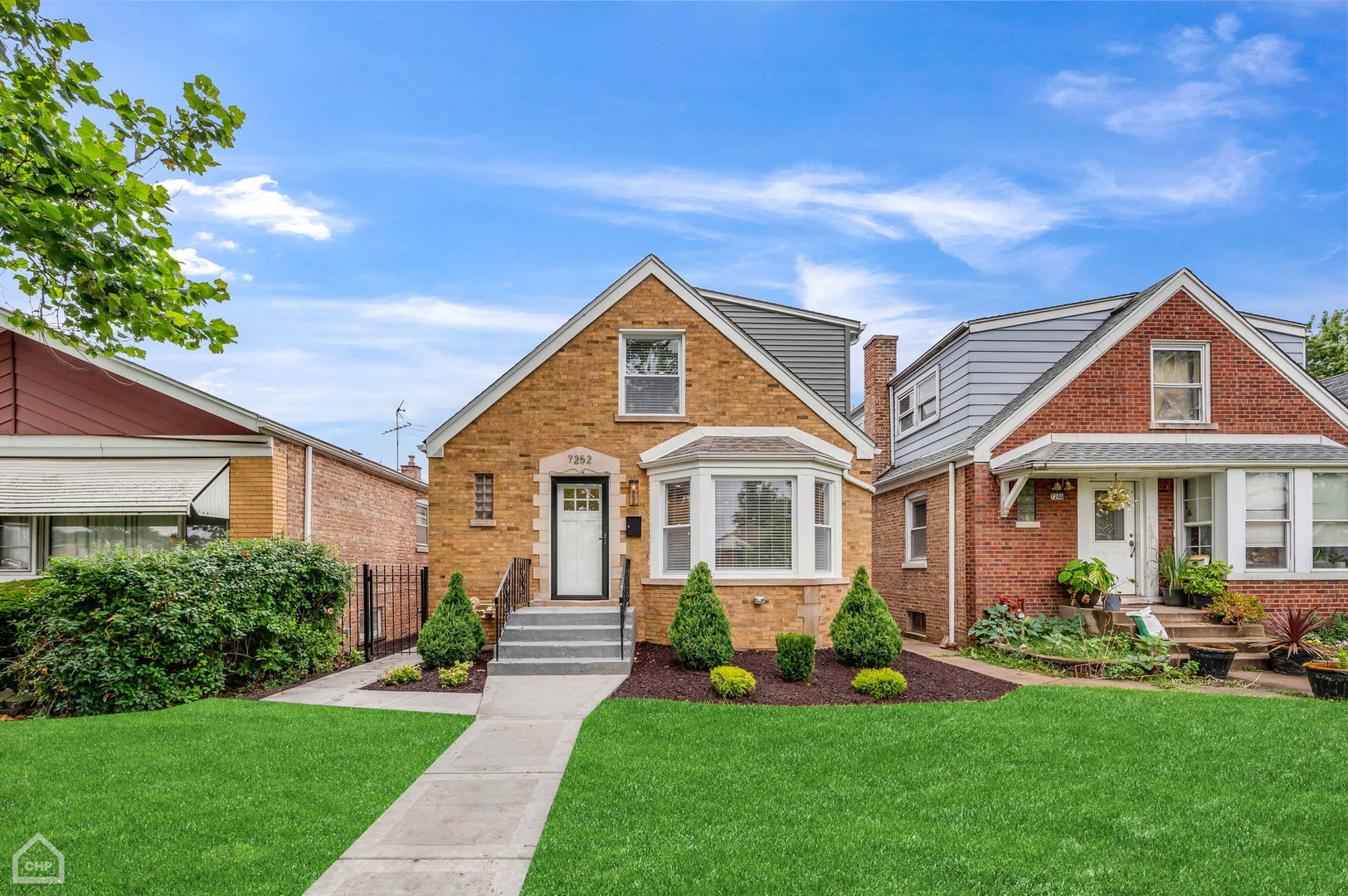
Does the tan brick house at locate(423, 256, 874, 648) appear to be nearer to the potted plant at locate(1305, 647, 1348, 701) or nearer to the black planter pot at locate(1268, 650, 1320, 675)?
the potted plant at locate(1305, 647, 1348, 701)

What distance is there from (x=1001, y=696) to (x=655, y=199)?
34.4 feet

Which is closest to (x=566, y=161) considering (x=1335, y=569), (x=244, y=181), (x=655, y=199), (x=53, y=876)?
(x=655, y=199)

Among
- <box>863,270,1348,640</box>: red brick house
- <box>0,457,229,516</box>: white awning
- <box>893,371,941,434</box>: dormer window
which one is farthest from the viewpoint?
<box>893,371,941,434</box>: dormer window

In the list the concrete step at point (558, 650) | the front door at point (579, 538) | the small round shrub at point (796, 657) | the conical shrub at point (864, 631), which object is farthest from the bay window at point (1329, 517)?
the front door at point (579, 538)

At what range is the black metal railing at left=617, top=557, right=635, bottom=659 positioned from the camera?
11.0m

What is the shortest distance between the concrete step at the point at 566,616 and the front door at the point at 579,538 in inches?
32.6

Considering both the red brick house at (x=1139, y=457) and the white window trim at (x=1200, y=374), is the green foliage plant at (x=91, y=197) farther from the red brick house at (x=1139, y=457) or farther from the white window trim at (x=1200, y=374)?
the white window trim at (x=1200, y=374)

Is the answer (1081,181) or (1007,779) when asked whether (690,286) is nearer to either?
(1081,181)

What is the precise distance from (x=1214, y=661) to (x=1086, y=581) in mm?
2216

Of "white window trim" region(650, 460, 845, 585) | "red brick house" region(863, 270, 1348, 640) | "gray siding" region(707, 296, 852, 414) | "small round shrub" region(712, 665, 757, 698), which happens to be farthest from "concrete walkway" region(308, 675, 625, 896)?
"gray siding" region(707, 296, 852, 414)

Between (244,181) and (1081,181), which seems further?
(1081,181)

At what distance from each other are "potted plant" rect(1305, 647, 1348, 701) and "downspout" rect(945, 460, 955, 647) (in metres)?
5.16

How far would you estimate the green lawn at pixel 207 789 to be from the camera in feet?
14.7

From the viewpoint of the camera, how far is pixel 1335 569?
13.5 meters
